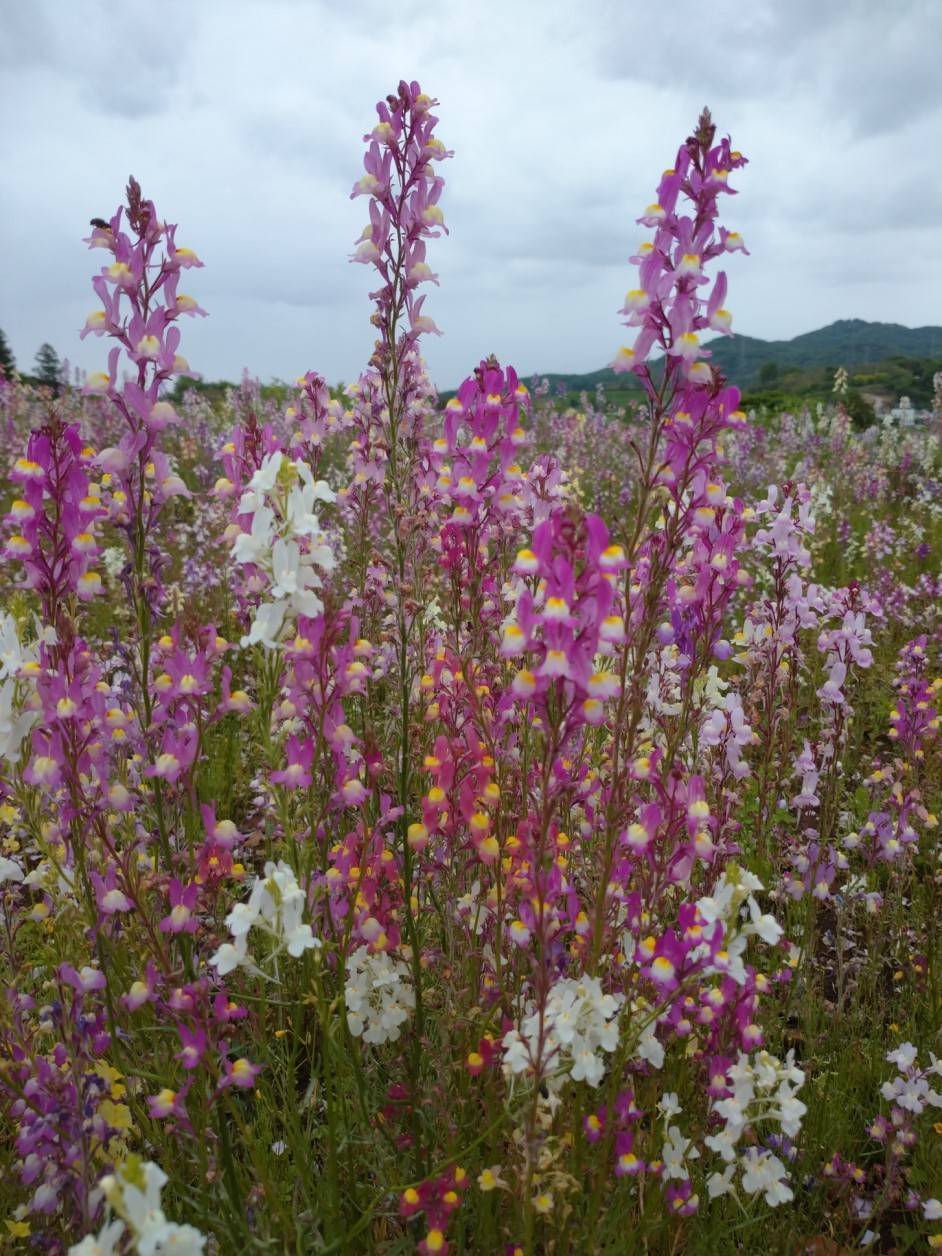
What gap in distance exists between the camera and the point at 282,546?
1.89 m

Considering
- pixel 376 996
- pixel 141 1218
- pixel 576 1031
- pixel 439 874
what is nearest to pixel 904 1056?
pixel 576 1031

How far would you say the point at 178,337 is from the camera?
230 cm

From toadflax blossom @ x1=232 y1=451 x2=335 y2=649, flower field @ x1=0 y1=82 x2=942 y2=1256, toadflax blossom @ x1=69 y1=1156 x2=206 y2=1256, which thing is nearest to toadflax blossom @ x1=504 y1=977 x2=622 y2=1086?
flower field @ x1=0 y1=82 x2=942 y2=1256

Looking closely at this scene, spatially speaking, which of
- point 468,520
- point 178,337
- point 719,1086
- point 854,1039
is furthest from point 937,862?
point 178,337

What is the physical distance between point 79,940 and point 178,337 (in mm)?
1891

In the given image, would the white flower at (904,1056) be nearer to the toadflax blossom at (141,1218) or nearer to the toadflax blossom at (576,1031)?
the toadflax blossom at (576,1031)

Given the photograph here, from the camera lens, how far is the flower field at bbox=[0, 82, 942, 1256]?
1975mm

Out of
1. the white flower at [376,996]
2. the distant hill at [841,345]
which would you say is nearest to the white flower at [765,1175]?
the white flower at [376,996]

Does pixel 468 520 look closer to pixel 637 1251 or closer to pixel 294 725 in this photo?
pixel 294 725

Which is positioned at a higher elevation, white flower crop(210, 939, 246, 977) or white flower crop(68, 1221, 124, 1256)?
white flower crop(210, 939, 246, 977)

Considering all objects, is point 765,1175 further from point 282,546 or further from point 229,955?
point 282,546

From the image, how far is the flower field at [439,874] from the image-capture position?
6.48 ft

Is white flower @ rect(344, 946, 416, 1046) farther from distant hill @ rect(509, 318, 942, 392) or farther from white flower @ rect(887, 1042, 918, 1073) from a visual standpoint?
distant hill @ rect(509, 318, 942, 392)

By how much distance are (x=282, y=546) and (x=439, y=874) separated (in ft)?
4.36
